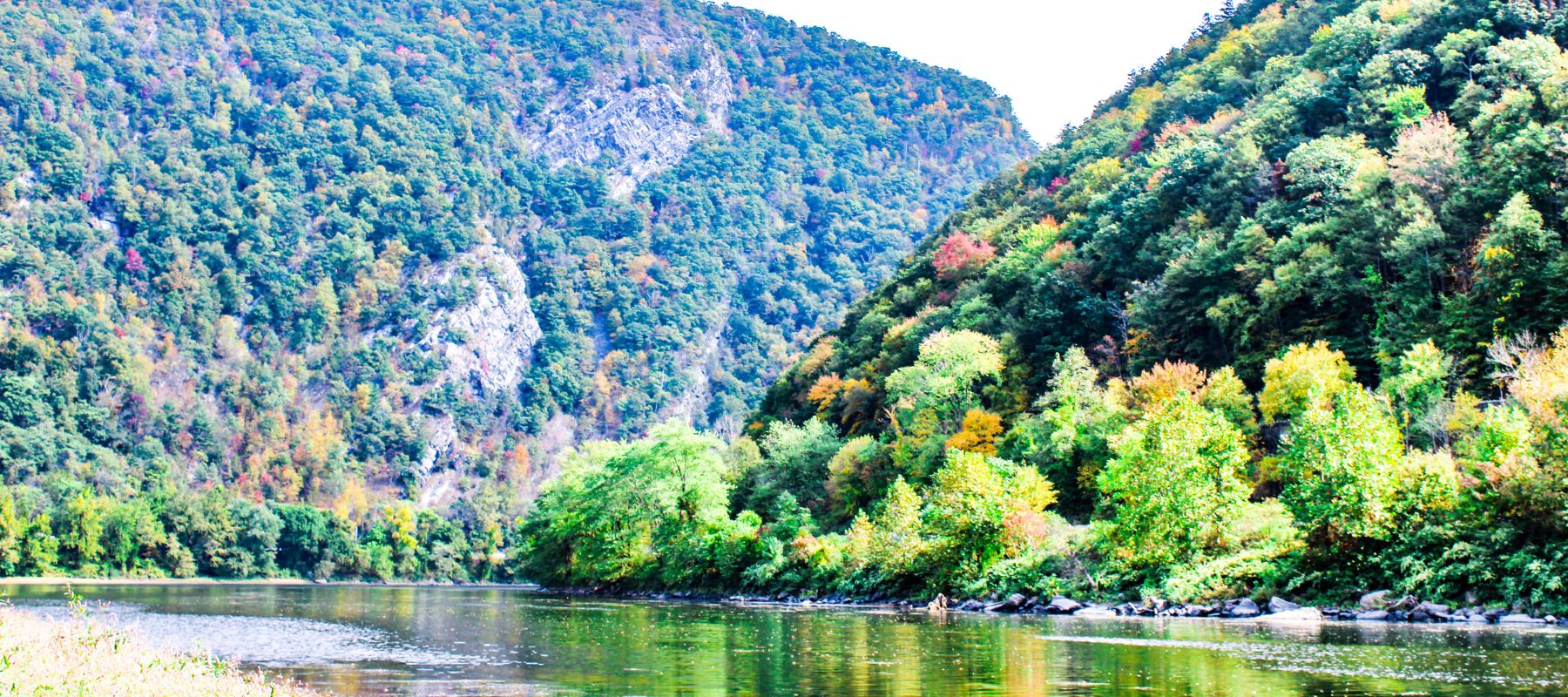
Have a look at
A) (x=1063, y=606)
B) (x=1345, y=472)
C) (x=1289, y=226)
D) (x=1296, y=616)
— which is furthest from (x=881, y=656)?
(x=1289, y=226)

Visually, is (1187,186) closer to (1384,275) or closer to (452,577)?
(1384,275)

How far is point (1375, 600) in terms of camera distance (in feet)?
129

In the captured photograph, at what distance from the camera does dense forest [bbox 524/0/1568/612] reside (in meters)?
41.0

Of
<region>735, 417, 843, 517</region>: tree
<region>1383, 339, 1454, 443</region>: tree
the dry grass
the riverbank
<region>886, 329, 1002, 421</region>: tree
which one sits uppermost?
<region>886, 329, 1002, 421</region>: tree

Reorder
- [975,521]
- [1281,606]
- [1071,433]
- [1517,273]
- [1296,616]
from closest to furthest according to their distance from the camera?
[1296,616] < [1281,606] < [1517,273] < [975,521] < [1071,433]

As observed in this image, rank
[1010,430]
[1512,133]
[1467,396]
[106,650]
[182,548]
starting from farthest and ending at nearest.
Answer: [182,548]
[1010,430]
[1512,133]
[1467,396]
[106,650]

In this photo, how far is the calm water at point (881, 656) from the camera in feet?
75.4

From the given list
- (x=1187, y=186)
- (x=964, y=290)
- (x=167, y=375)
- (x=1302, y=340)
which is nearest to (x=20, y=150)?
(x=167, y=375)

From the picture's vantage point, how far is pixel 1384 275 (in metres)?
62.3

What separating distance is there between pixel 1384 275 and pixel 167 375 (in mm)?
167365

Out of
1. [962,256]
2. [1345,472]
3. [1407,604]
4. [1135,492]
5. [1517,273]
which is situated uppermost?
[962,256]

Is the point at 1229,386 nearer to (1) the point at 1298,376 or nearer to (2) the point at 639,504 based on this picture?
(1) the point at 1298,376

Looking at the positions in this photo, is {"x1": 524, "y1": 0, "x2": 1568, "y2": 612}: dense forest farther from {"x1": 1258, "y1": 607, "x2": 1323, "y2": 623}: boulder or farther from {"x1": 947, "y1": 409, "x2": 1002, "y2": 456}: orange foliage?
{"x1": 1258, "y1": 607, "x2": 1323, "y2": 623}: boulder

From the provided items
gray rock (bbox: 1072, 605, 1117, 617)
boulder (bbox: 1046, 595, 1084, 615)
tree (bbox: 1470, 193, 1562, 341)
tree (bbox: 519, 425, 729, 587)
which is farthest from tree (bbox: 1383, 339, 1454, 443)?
tree (bbox: 519, 425, 729, 587)
